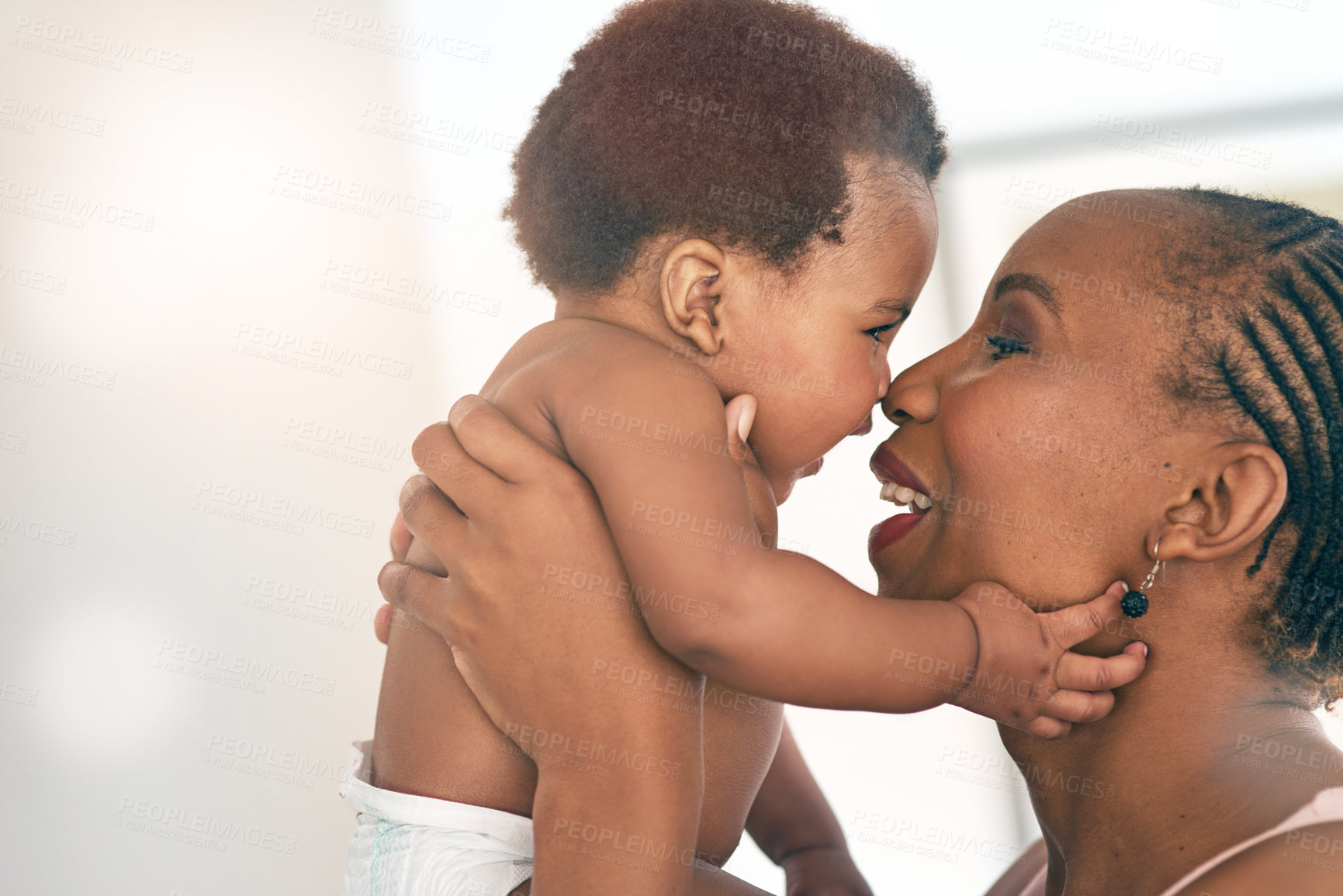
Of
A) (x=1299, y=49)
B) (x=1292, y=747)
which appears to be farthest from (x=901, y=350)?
(x=1292, y=747)

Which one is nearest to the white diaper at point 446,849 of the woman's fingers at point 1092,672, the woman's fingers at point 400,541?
the woman's fingers at point 400,541

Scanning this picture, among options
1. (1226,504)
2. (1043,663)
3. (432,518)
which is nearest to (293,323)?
(432,518)

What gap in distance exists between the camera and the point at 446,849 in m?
1.13

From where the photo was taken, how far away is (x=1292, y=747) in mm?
1110

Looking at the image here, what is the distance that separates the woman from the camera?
109 cm

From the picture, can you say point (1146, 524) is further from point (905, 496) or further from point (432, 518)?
point (432, 518)

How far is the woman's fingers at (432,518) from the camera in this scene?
1180 mm

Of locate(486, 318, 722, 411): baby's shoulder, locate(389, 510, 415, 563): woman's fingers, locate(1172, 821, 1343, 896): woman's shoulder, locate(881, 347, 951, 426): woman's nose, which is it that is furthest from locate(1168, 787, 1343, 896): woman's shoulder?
locate(389, 510, 415, 563): woman's fingers

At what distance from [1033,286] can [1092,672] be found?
1.57ft

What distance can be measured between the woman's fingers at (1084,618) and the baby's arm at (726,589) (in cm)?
9

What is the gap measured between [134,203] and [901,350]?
2.12 meters

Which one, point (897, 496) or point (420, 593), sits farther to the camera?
point (897, 496)

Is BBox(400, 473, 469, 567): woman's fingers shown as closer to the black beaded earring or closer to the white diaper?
the white diaper

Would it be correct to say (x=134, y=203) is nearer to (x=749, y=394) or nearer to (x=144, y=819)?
(x=144, y=819)
